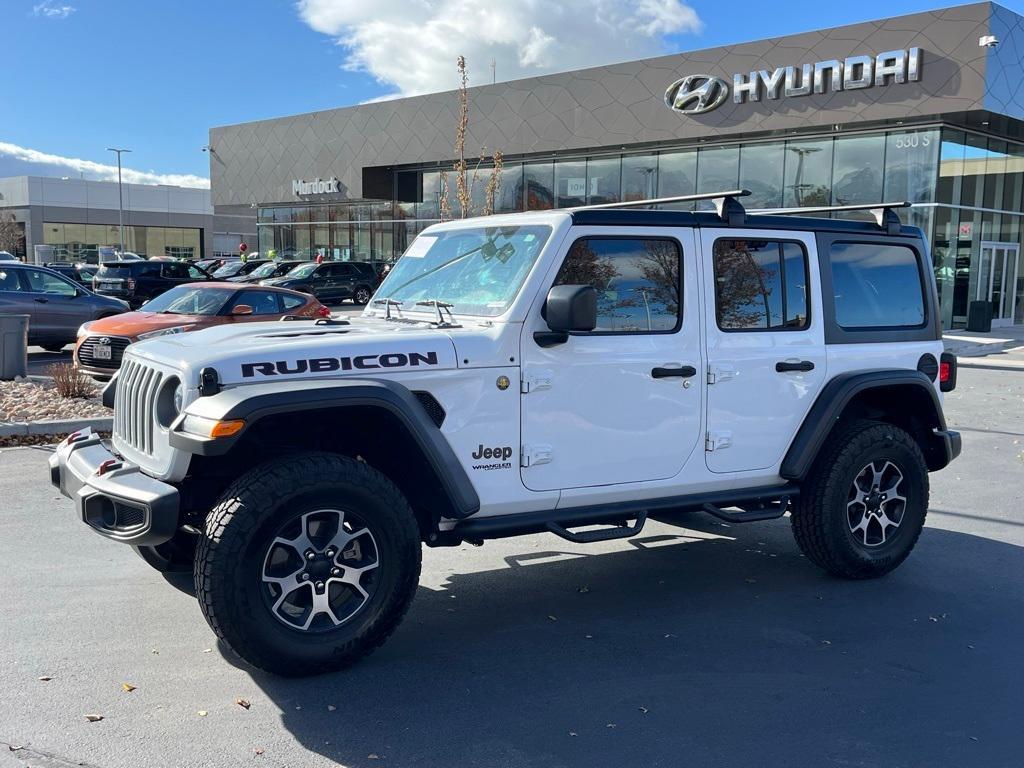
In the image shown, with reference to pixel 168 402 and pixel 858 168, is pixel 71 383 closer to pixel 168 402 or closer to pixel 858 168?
pixel 168 402

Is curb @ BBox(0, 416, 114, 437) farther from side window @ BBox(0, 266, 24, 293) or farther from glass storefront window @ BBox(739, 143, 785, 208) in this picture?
glass storefront window @ BBox(739, 143, 785, 208)

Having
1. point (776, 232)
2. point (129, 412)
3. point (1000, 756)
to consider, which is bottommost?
point (1000, 756)

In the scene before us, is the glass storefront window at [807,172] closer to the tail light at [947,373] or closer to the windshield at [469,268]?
the tail light at [947,373]

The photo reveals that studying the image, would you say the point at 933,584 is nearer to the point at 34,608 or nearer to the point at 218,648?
the point at 218,648

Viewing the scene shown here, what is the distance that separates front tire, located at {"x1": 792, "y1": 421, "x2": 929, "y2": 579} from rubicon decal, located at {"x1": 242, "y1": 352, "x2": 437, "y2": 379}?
2.56 metres

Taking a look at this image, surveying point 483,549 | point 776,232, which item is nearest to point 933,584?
point 776,232

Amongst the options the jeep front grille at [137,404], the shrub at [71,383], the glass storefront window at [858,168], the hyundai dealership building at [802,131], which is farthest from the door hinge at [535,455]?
the glass storefront window at [858,168]

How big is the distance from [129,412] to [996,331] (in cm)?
2705

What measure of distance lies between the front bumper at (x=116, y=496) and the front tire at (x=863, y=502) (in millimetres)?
3543

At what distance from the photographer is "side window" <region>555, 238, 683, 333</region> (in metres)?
4.72

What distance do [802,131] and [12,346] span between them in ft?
70.1

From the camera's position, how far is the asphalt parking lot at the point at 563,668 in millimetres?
3609

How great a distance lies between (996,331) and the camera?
26.7 metres

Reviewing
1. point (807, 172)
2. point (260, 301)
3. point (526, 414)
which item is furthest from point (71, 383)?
point (807, 172)
